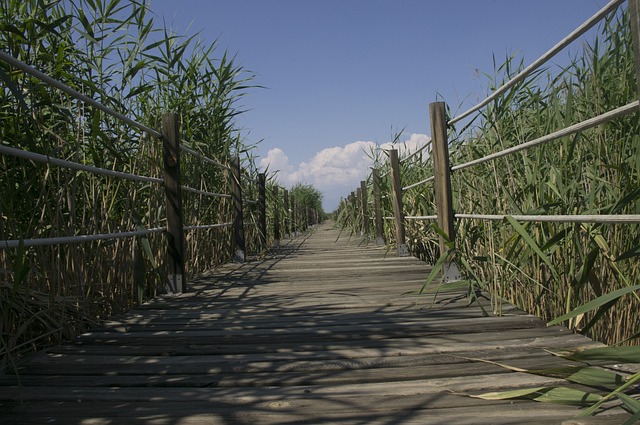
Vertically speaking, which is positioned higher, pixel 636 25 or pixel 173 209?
pixel 636 25

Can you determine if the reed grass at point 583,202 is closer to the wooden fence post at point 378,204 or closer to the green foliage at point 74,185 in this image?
the green foliage at point 74,185

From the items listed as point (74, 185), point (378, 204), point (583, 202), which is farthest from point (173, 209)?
point (378, 204)

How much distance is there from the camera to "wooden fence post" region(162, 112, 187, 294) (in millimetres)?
2988

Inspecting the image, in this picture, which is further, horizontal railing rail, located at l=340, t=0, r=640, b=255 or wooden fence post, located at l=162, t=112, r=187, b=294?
wooden fence post, located at l=162, t=112, r=187, b=294

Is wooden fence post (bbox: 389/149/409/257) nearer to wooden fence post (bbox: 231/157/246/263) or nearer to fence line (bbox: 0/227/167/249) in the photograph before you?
wooden fence post (bbox: 231/157/246/263)

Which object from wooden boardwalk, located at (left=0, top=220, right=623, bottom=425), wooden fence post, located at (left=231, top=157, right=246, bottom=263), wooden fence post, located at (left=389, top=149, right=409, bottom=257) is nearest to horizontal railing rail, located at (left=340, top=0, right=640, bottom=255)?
wooden fence post, located at (left=389, top=149, right=409, bottom=257)

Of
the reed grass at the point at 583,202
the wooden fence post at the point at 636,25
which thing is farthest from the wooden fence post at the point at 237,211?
the wooden fence post at the point at 636,25

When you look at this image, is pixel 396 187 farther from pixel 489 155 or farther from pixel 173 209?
pixel 489 155

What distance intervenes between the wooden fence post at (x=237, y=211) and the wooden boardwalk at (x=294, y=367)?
2.48 metres

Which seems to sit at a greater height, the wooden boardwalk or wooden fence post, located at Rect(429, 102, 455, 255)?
wooden fence post, located at Rect(429, 102, 455, 255)

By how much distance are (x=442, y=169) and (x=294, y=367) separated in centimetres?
173

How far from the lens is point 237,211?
200 inches

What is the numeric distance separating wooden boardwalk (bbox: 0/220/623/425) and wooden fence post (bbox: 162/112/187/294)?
40 cm

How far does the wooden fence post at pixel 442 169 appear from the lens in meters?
2.89
